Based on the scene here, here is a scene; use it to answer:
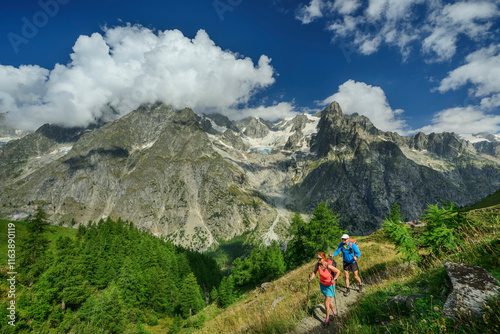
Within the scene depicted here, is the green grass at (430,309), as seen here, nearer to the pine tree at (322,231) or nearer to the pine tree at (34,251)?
the pine tree at (322,231)

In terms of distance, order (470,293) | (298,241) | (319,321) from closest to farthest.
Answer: (470,293), (319,321), (298,241)

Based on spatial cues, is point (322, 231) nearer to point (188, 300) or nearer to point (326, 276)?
point (326, 276)

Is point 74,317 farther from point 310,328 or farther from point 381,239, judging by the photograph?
point 381,239

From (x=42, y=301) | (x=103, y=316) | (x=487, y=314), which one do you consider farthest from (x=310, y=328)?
(x=42, y=301)

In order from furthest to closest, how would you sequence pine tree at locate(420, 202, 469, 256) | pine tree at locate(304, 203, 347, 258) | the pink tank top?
pine tree at locate(304, 203, 347, 258) < the pink tank top < pine tree at locate(420, 202, 469, 256)

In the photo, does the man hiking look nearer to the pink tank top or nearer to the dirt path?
the dirt path

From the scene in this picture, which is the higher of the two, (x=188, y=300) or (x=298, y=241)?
(x=298, y=241)

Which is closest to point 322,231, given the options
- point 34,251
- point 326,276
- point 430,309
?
point 326,276

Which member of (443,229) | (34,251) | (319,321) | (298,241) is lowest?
(298,241)

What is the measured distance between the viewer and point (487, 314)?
349 cm

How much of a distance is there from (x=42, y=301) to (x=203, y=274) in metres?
61.7

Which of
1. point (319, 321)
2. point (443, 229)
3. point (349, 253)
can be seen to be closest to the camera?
point (319, 321)

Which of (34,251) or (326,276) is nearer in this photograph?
(326,276)

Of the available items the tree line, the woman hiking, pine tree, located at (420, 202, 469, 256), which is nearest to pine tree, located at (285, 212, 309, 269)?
the tree line
